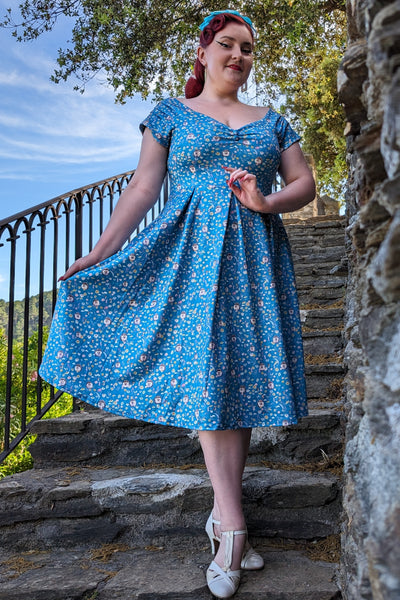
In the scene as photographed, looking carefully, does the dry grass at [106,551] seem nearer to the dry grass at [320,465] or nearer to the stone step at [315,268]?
the dry grass at [320,465]

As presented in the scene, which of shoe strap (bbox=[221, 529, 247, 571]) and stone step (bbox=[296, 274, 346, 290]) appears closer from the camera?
shoe strap (bbox=[221, 529, 247, 571])

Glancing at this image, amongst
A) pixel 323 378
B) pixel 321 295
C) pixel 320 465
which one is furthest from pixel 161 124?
pixel 321 295

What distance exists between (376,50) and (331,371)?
2.62 meters

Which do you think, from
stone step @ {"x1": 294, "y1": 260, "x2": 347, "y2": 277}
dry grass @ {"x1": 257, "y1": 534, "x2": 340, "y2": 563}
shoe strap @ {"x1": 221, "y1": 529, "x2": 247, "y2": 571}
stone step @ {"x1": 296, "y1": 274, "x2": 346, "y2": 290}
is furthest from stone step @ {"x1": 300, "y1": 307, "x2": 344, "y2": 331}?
shoe strap @ {"x1": 221, "y1": 529, "x2": 247, "y2": 571}

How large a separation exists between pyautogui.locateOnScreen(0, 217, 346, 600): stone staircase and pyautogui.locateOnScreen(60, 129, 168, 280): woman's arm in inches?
39.6

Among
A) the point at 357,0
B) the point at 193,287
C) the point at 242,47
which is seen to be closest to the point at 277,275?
the point at 193,287

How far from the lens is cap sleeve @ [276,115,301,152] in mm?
2098

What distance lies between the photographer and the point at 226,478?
184 cm

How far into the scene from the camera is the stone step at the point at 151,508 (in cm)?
219

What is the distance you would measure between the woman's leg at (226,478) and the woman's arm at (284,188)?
78 cm

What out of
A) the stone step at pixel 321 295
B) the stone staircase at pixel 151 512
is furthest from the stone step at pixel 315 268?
the stone staircase at pixel 151 512

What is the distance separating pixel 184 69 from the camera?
6.98m

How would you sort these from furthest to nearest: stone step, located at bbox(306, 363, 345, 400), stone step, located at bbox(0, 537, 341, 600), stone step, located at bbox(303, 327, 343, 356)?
1. stone step, located at bbox(303, 327, 343, 356)
2. stone step, located at bbox(306, 363, 345, 400)
3. stone step, located at bbox(0, 537, 341, 600)

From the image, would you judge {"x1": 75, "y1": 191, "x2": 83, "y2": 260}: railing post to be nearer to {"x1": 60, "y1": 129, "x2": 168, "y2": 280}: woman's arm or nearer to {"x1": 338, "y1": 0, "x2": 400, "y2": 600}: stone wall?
{"x1": 60, "y1": 129, "x2": 168, "y2": 280}: woman's arm
